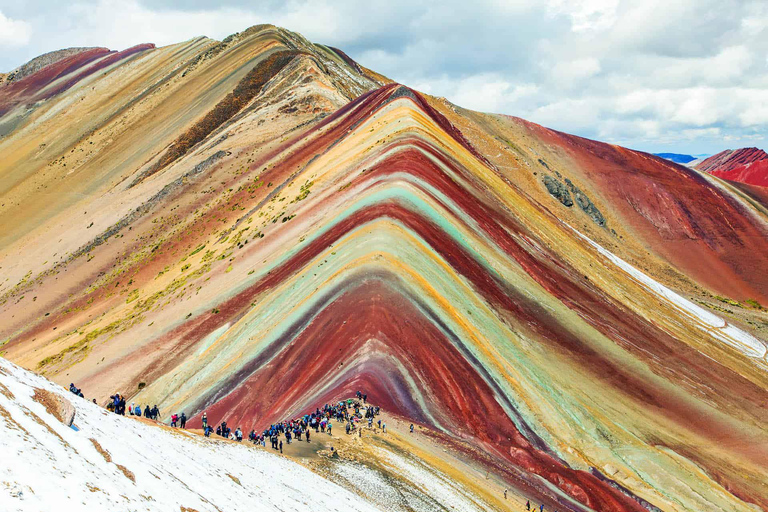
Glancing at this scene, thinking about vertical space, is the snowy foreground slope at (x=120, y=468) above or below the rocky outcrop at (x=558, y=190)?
below

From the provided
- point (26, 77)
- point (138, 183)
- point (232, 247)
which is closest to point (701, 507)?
point (232, 247)

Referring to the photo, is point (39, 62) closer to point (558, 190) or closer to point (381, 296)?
point (558, 190)

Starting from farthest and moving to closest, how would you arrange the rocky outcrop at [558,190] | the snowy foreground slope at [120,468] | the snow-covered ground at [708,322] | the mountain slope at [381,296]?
the rocky outcrop at [558,190], the snow-covered ground at [708,322], the mountain slope at [381,296], the snowy foreground slope at [120,468]

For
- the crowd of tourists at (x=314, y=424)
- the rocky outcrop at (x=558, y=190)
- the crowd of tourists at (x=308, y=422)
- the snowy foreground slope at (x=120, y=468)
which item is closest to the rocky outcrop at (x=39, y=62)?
the rocky outcrop at (x=558, y=190)

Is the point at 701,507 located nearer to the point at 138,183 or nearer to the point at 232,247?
the point at 232,247

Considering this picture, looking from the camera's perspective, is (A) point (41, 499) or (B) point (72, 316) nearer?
(A) point (41, 499)

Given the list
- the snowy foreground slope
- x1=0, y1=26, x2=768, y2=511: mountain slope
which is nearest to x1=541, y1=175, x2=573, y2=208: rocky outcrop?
x1=0, y1=26, x2=768, y2=511: mountain slope

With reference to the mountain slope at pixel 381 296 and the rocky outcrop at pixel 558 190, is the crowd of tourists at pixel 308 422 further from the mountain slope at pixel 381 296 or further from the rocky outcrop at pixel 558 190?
the rocky outcrop at pixel 558 190
